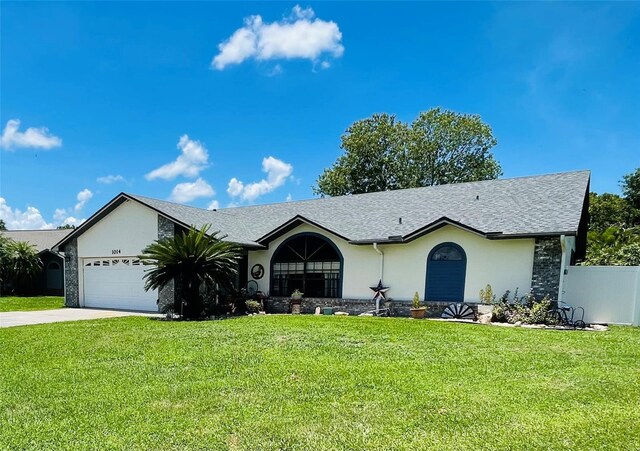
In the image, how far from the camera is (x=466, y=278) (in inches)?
507

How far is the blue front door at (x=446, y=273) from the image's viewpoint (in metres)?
13.0

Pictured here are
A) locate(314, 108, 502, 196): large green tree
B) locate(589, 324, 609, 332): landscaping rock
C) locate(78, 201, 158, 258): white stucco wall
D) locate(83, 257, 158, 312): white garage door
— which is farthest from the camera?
locate(314, 108, 502, 196): large green tree

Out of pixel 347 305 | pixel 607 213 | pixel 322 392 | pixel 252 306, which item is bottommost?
pixel 252 306

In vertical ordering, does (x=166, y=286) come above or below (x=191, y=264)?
below

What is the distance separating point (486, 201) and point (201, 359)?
12.6 metres

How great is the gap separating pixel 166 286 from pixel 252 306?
384 centimetres

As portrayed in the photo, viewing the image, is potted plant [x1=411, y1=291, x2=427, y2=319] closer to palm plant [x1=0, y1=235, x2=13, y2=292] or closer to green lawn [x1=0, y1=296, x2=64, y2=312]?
green lawn [x1=0, y1=296, x2=64, y2=312]

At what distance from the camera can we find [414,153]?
3259 centimetres

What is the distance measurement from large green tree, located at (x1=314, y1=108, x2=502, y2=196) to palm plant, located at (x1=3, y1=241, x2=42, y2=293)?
23145 mm

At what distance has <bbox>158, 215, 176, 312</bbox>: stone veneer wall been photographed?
15.2 m

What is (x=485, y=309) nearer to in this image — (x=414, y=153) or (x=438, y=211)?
(x=438, y=211)

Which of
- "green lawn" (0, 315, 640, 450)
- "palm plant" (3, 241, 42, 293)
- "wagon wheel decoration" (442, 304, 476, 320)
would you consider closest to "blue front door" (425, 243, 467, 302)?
"wagon wheel decoration" (442, 304, 476, 320)

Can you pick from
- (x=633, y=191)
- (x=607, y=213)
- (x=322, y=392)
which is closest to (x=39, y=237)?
(x=322, y=392)

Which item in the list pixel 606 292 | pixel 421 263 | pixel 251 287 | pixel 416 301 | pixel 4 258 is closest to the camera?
pixel 606 292
